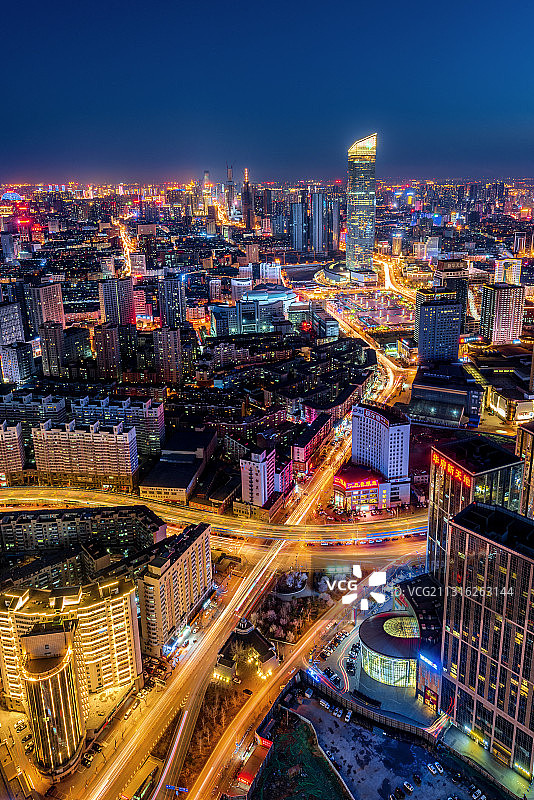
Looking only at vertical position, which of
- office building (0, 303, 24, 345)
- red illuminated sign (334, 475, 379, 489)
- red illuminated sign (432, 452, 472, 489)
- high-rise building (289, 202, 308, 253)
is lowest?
red illuminated sign (334, 475, 379, 489)

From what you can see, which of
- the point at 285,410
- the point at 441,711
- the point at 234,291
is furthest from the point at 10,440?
the point at 234,291

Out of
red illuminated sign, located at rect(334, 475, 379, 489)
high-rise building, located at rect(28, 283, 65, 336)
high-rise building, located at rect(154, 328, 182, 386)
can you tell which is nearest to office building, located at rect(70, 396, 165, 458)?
red illuminated sign, located at rect(334, 475, 379, 489)

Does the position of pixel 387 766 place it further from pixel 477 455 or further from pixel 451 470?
pixel 477 455

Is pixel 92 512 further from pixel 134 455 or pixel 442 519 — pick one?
pixel 442 519

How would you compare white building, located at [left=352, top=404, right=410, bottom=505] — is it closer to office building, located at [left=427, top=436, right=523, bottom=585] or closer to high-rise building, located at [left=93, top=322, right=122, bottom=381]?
office building, located at [left=427, top=436, right=523, bottom=585]

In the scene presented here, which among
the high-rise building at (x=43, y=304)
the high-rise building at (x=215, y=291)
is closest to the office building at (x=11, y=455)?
the high-rise building at (x=43, y=304)

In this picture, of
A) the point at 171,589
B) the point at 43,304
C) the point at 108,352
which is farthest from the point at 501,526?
the point at 43,304

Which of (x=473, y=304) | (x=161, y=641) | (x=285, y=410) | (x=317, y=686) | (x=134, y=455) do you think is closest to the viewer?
(x=317, y=686)
